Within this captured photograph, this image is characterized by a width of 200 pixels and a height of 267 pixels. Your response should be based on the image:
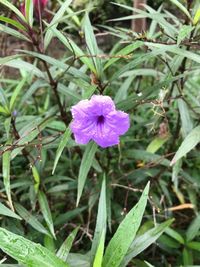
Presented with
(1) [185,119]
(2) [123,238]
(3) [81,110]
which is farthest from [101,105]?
(1) [185,119]

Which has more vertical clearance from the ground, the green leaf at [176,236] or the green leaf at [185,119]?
the green leaf at [185,119]

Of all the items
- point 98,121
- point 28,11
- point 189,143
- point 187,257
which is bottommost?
point 187,257

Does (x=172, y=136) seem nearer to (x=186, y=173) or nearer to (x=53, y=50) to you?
(x=186, y=173)

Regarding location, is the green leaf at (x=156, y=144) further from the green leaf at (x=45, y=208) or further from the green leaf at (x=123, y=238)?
the green leaf at (x=123, y=238)

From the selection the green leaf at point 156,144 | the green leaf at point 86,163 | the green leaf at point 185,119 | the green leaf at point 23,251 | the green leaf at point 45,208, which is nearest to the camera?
the green leaf at point 23,251

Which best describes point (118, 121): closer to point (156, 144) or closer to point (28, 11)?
point (28, 11)

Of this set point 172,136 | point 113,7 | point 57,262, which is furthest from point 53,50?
point 57,262

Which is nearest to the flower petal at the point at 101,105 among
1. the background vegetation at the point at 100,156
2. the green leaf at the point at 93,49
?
the background vegetation at the point at 100,156
